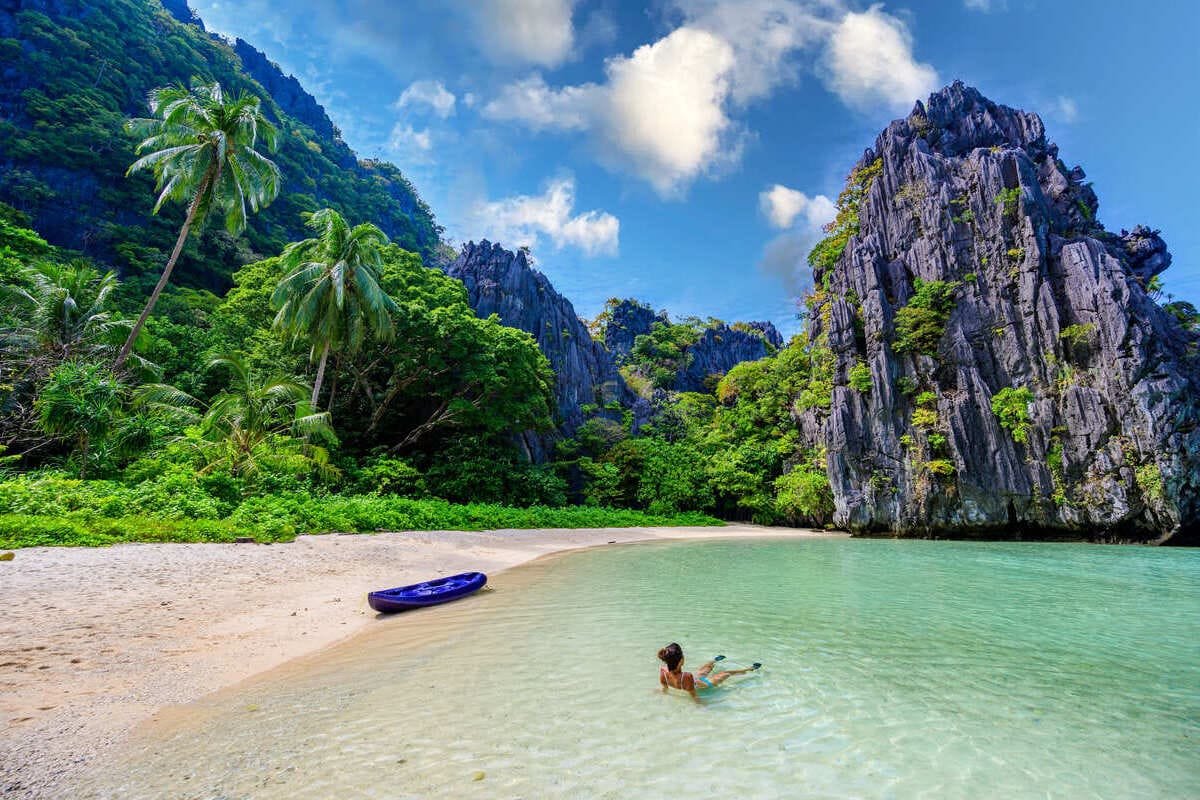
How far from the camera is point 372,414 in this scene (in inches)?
968

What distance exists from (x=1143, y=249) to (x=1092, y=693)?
45858 millimetres

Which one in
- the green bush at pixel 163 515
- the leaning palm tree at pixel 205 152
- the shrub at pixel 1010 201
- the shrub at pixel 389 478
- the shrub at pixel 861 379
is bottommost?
the green bush at pixel 163 515

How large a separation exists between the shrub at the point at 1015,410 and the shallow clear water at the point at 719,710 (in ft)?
59.3

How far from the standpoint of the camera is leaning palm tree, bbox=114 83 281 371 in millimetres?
17406

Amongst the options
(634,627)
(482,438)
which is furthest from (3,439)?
(634,627)

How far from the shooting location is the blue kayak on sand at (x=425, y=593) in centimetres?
777

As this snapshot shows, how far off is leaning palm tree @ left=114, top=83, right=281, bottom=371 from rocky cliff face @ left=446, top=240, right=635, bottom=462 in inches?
707

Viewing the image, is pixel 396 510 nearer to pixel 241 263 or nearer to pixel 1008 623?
pixel 1008 623

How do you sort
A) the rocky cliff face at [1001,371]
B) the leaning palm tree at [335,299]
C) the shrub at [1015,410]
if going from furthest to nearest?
the shrub at [1015,410] < the rocky cliff face at [1001,371] < the leaning palm tree at [335,299]

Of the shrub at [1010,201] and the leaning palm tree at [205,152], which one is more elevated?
the shrub at [1010,201]

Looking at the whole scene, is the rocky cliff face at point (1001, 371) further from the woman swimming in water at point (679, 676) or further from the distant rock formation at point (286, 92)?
the distant rock formation at point (286, 92)

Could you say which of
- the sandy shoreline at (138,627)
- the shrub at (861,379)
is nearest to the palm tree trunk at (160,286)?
the sandy shoreline at (138,627)

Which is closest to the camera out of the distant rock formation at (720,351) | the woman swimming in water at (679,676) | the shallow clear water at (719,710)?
the shallow clear water at (719,710)

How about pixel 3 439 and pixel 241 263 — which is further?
pixel 241 263
